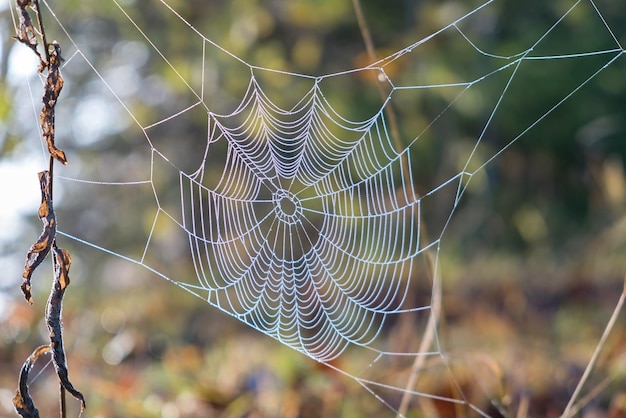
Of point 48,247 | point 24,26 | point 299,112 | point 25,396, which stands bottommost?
point 299,112

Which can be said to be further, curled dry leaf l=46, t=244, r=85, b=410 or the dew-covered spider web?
the dew-covered spider web

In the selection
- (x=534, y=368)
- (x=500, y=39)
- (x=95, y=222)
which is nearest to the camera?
(x=534, y=368)

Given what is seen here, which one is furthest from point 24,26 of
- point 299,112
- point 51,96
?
point 299,112

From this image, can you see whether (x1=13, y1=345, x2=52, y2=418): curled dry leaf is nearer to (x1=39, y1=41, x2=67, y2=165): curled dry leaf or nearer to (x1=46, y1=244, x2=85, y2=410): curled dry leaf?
(x1=46, y1=244, x2=85, y2=410): curled dry leaf

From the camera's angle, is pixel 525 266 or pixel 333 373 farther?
pixel 525 266

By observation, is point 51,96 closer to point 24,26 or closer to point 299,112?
point 24,26

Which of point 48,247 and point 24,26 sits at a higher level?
point 24,26

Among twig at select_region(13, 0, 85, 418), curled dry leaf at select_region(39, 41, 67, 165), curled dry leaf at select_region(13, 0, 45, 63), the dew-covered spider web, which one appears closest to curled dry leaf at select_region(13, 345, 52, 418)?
twig at select_region(13, 0, 85, 418)

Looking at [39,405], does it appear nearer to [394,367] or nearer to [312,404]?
[312,404]

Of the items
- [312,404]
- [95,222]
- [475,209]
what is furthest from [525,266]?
[95,222]
